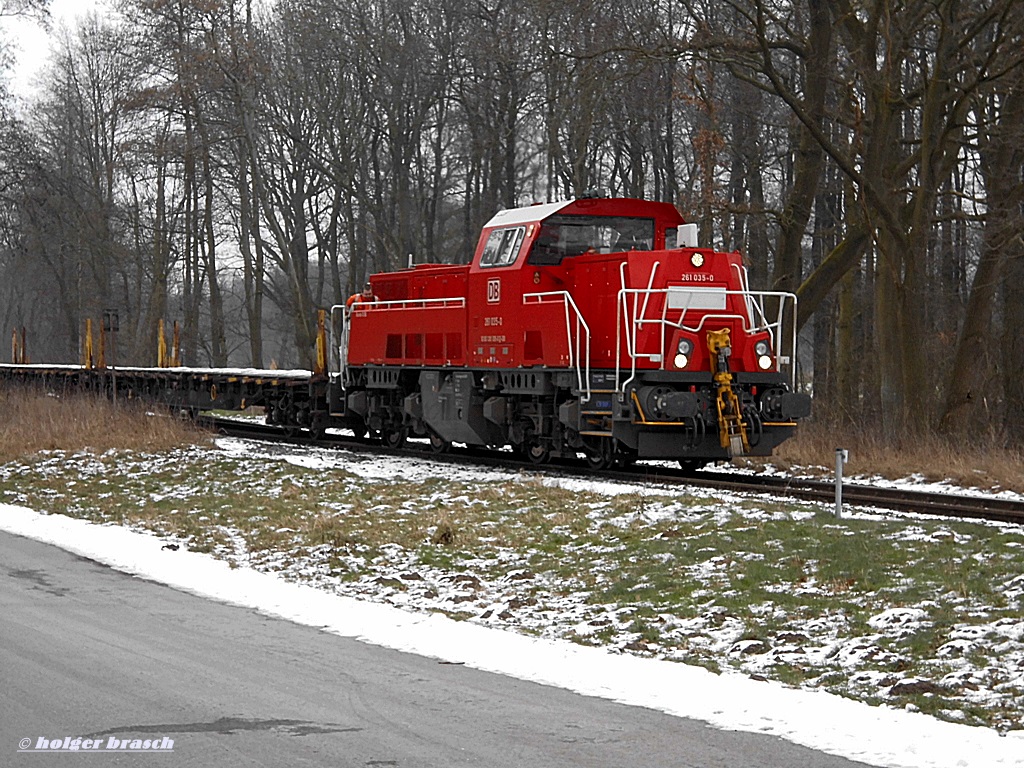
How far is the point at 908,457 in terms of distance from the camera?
60.0ft

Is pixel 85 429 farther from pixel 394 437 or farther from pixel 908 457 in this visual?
pixel 908 457

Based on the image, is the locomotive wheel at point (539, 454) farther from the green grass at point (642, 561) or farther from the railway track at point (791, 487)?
the green grass at point (642, 561)

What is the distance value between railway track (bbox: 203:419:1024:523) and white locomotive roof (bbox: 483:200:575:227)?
3.42m

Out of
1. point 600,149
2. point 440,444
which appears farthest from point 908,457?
point 600,149

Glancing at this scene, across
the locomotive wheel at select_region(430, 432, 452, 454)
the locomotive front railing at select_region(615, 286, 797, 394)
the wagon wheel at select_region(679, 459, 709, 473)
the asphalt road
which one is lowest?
the asphalt road

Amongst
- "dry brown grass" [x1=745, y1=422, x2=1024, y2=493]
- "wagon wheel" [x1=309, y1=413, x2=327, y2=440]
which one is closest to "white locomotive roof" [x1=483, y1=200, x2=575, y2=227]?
"dry brown grass" [x1=745, y1=422, x2=1024, y2=493]

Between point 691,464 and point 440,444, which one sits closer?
point 691,464

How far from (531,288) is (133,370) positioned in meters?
17.0

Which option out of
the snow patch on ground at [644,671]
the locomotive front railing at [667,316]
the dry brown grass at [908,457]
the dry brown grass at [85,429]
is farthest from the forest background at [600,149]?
the snow patch on ground at [644,671]

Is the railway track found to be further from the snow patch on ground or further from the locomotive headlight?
the snow patch on ground

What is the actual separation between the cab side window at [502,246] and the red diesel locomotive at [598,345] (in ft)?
0.07

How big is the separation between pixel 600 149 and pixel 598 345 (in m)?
27.4

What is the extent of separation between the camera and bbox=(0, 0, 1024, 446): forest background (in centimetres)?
2244

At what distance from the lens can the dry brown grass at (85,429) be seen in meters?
21.3
